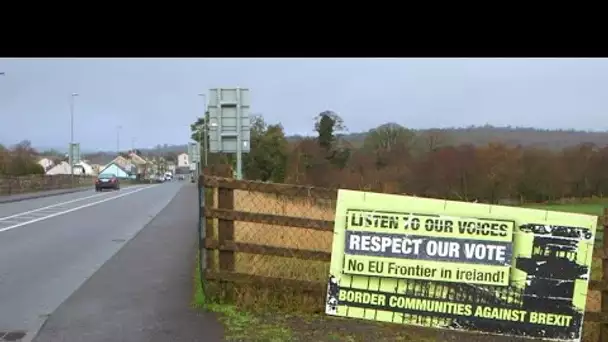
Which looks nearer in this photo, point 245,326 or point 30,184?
point 245,326

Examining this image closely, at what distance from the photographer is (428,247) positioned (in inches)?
220

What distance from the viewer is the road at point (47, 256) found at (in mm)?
6872

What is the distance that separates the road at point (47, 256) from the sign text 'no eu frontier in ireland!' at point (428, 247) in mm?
3315

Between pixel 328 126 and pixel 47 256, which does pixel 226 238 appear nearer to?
pixel 47 256

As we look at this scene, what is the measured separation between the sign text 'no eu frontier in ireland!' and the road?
331 cm

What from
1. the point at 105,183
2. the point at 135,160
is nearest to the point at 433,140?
the point at 105,183

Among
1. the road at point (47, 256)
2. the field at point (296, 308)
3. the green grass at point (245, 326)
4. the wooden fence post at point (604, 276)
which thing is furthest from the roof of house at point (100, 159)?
the wooden fence post at point (604, 276)

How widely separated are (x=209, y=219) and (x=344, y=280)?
1.65 metres

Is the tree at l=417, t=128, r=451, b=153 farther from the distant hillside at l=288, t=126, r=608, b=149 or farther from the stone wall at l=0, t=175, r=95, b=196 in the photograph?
the stone wall at l=0, t=175, r=95, b=196

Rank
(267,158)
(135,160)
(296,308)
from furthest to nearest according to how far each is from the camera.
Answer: (135,160) → (267,158) → (296,308)

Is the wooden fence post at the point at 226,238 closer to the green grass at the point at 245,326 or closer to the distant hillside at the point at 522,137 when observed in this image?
the green grass at the point at 245,326

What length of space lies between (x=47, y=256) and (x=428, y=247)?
26.4 ft

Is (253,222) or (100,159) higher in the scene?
(253,222)

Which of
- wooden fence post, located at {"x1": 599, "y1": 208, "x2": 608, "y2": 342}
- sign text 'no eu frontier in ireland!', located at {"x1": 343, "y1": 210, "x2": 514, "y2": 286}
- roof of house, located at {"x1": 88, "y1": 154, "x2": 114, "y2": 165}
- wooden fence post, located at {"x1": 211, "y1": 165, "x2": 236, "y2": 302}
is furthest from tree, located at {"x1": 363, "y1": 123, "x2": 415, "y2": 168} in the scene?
roof of house, located at {"x1": 88, "y1": 154, "x2": 114, "y2": 165}
